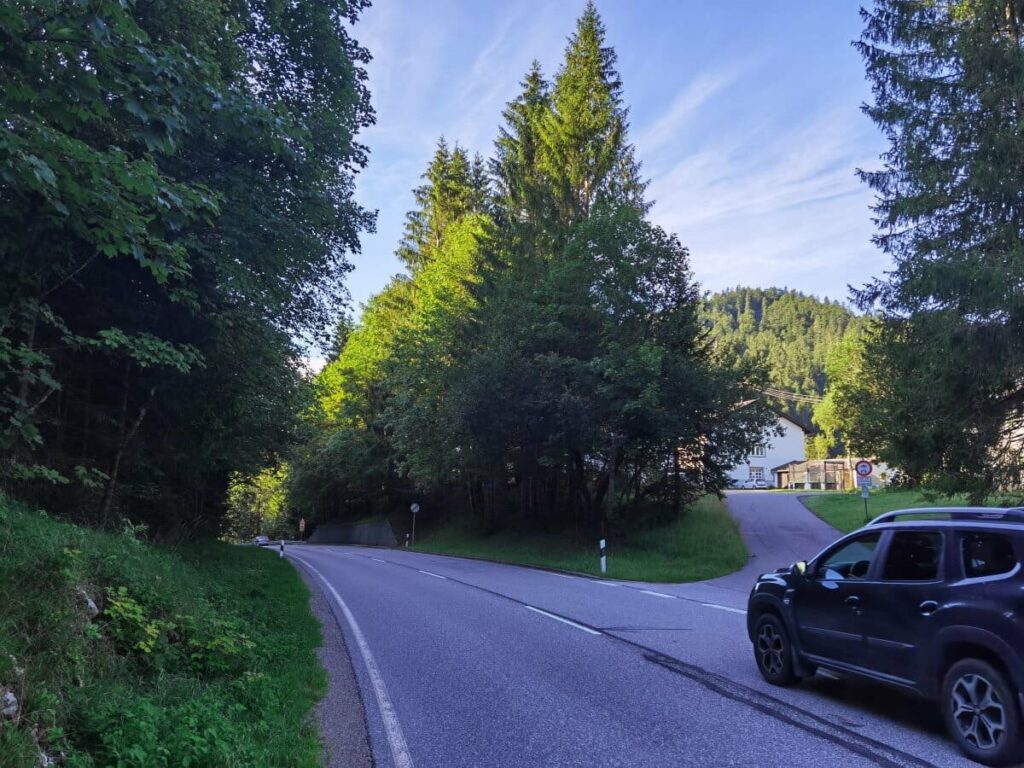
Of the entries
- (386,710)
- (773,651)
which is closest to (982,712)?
(773,651)

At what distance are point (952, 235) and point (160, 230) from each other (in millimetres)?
16485

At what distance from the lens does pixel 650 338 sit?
81.3 ft

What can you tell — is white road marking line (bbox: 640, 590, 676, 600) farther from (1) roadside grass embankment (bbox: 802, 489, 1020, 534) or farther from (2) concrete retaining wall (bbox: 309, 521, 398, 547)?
(2) concrete retaining wall (bbox: 309, 521, 398, 547)

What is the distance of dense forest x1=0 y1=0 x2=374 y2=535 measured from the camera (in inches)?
207

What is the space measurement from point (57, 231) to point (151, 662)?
4.73 meters

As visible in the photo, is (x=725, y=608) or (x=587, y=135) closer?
(x=725, y=608)

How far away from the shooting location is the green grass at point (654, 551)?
2062 centimetres

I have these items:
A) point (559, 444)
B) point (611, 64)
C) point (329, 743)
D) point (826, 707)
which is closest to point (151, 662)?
point (329, 743)

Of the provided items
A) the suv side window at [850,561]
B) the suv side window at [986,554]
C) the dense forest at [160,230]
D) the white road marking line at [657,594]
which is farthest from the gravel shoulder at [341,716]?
the white road marking line at [657,594]

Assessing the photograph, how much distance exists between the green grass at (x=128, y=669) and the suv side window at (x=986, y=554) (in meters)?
4.85

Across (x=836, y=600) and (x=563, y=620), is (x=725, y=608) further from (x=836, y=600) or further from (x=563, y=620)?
(x=836, y=600)

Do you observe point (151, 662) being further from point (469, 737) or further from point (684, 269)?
point (684, 269)

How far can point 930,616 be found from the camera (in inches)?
205

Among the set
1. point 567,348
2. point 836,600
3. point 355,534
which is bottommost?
point 355,534
